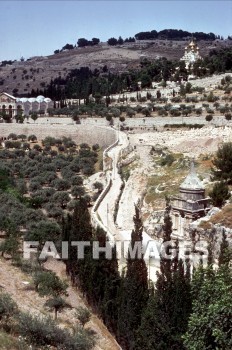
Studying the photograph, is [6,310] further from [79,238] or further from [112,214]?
[112,214]

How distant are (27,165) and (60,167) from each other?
3.10 metres

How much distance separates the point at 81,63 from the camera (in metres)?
174

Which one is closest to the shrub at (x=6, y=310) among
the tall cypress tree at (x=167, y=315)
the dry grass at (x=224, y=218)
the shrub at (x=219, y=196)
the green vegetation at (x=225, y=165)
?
the tall cypress tree at (x=167, y=315)

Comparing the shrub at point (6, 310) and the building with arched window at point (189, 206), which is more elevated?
the building with arched window at point (189, 206)

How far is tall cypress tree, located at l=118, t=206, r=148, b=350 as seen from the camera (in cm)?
1520

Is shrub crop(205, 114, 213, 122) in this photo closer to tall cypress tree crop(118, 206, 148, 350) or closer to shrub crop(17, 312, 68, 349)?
tall cypress tree crop(118, 206, 148, 350)

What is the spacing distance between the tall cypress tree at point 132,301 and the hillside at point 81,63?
13340 cm

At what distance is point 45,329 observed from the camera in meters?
15.5

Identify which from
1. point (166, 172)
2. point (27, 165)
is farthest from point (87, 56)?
point (166, 172)

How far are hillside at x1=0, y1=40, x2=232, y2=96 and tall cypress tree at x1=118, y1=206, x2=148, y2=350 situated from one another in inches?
5252

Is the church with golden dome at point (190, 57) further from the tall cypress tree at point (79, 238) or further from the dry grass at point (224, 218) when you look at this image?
the tall cypress tree at point (79, 238)

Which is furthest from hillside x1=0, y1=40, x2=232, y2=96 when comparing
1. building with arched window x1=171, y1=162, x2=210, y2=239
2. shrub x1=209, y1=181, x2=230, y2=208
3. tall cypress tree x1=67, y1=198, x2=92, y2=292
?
tall cypress tree x1=67, y1=198, x2=92, y2=292

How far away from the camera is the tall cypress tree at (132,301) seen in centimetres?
1520

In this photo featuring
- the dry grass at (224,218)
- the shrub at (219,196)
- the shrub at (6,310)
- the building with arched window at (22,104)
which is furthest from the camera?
the building with arched window at (22,104)
